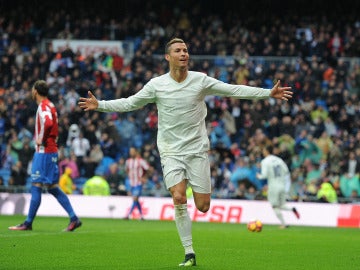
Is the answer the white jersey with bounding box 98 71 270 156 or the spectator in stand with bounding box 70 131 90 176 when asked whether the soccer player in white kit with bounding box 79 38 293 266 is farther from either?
the spectator in stand with bounding box 70 131 90 176

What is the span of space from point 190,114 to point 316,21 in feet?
86.4

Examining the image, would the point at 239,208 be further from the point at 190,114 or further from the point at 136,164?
the point at 190,114

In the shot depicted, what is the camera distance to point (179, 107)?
1118 cm

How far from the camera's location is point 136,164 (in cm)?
2692

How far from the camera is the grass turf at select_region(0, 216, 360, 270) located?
1102cm

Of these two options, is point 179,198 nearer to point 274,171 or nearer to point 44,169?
point 44,169

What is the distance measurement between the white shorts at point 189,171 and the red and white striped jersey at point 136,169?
15.5 metres

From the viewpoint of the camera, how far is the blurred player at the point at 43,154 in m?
16.6

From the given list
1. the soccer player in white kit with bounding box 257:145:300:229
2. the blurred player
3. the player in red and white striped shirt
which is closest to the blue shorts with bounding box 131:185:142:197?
the player in red and white striped shirt

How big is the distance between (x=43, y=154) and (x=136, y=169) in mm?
10242

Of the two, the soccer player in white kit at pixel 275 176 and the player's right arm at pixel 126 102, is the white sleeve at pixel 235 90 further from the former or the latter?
the soccer player in white kit at pixel 275 176

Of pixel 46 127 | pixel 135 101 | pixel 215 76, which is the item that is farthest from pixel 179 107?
pixel 215 76

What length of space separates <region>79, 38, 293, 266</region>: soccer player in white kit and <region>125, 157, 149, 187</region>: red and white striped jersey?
50.6ft

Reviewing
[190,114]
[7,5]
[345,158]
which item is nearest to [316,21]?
[345,158]
